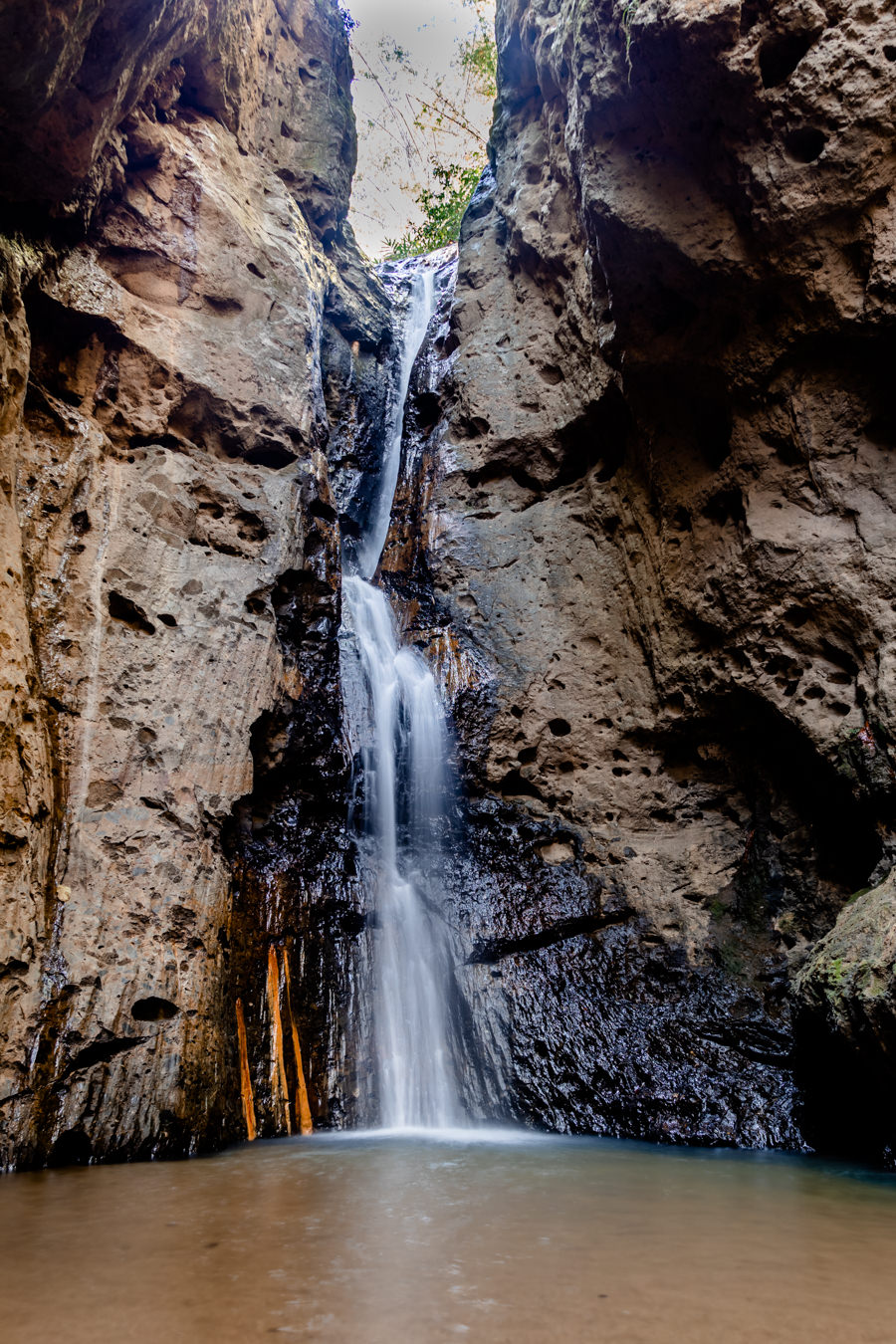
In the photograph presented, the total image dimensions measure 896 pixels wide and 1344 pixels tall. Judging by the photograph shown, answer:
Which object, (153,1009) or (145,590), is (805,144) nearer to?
(145,590)

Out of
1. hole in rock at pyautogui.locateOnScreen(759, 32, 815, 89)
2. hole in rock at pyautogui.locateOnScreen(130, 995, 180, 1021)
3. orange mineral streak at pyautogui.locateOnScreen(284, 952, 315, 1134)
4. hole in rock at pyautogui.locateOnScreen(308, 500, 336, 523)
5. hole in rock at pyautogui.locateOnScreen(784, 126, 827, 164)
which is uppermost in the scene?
hole in rock at pyautogui.locateOnScreen(759, 32, 815, 89)

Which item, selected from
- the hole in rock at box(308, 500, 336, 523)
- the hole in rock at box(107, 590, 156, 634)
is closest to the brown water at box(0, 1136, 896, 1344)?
the hole in rock at box(107, 590, 156, 634)

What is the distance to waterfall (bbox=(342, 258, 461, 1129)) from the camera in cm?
554

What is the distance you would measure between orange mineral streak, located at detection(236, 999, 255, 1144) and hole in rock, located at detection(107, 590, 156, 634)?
260cm

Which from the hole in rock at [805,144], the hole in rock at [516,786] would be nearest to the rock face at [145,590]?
the hole in rock at [516,786]

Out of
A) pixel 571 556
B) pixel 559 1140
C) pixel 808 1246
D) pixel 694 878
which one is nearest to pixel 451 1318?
pixel 808 1246

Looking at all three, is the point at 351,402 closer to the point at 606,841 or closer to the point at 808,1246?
the point at 606,841

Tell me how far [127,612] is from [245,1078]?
3.15m

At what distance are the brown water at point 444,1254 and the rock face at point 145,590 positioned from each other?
2.78ft

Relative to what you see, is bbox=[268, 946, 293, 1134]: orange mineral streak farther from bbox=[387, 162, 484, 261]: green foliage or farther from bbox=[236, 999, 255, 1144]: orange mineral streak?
bbox=[387, 162, 484, 261]: green foliage

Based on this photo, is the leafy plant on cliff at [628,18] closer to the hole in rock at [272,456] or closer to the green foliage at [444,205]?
the hole in rock at [272,456]

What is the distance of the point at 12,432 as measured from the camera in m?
5.00

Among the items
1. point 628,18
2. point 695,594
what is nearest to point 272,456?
point 695,594

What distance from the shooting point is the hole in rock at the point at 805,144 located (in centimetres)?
522
